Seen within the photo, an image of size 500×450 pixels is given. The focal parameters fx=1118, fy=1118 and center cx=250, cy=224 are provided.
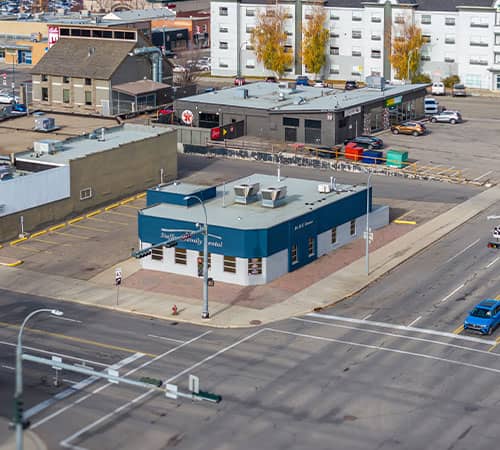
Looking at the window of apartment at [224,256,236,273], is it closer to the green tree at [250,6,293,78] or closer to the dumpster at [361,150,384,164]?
the dumpster at [361,150,384,164]

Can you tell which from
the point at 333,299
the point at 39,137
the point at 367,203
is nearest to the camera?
the point at 333,299

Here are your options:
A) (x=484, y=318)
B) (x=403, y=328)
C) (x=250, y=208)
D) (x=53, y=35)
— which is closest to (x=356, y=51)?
(x=53, y=35)

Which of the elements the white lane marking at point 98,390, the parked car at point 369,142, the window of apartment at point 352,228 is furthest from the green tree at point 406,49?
the white lane marking at point 98,390

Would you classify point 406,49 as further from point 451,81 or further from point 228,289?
point 228,289

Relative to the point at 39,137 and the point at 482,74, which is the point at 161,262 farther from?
the point at 482,74

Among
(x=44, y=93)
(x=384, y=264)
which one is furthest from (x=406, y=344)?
(x=44, y=93)

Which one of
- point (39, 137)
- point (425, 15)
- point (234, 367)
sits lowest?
point (234, 367)

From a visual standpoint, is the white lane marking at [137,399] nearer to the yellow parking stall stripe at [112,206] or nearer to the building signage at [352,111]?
the yellow parking stall stripe at [112,206]

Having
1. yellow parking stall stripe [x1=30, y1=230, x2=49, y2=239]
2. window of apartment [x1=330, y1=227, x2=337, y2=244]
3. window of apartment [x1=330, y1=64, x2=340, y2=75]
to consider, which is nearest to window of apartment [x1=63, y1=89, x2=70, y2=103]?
window of apartment [x1=330, y1=64, x2=340, y2=75]
